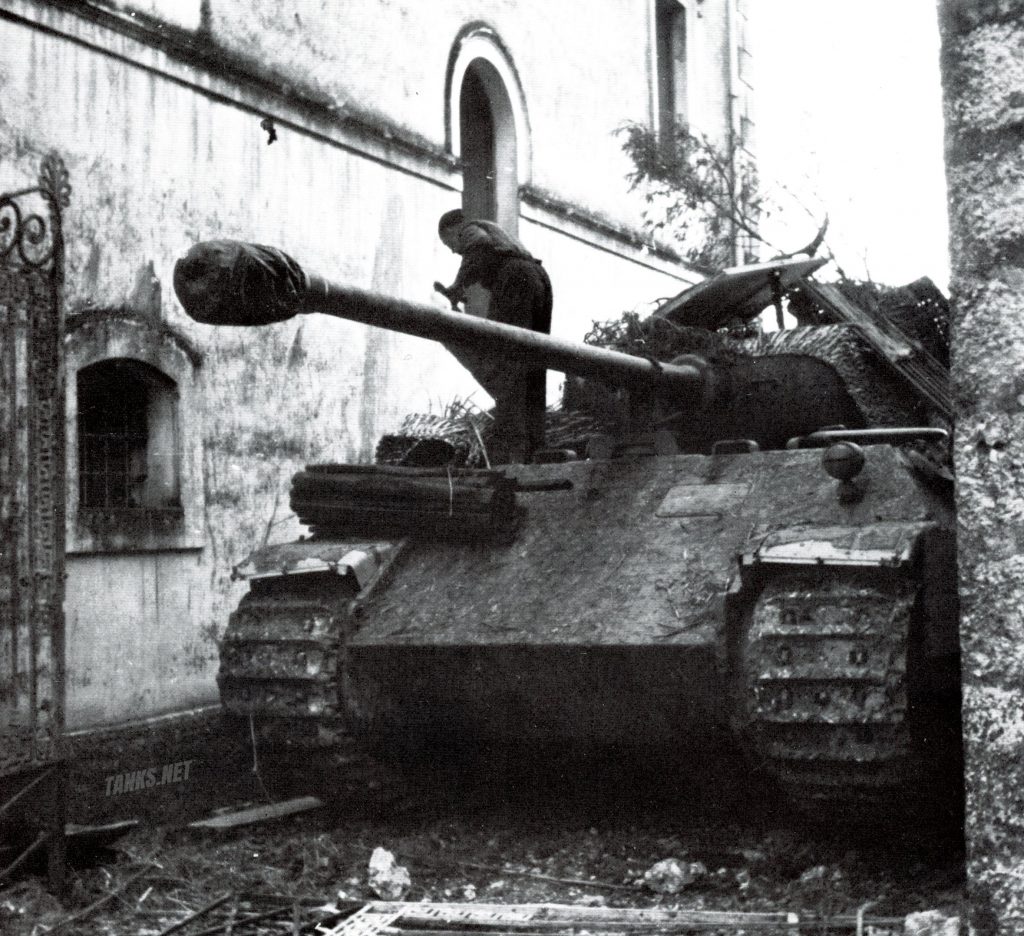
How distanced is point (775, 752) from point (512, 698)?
3.58 ft

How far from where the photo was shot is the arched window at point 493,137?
38.9ft

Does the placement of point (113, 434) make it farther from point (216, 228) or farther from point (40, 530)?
point (40, 530)

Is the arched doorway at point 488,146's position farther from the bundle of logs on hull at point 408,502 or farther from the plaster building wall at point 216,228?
the bundle of logs on hull at point 408,502

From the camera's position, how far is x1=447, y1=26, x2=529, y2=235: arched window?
38.9ft

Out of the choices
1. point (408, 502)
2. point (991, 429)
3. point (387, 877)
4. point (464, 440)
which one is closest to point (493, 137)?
point (464, 440)

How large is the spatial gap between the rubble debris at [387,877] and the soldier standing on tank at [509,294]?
73.9 inches

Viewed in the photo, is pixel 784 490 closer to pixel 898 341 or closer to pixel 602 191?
pixel 898 341

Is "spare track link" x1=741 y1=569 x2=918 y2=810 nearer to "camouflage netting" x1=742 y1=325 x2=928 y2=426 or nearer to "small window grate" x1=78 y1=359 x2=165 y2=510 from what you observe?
"camouflage netting" x1=742 y1=325 x2=928 y2=426

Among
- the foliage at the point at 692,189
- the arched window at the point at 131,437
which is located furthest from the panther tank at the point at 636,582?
the foliage at the point at 692,189

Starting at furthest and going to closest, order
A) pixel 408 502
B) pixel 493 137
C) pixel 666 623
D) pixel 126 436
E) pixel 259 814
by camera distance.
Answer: pixel 493 137, pixel 126 436, pixel 259 814, pixel 408 502, pixel 666 623

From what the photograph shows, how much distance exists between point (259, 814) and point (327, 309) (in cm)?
244

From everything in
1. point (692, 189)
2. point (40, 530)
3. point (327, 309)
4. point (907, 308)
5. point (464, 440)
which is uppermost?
point (692, 189)

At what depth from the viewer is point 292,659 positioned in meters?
5.68

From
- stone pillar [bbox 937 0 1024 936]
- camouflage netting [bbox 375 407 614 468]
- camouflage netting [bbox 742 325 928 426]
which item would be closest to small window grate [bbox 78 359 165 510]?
camouflage netting [bbox 375 407 614 468]
